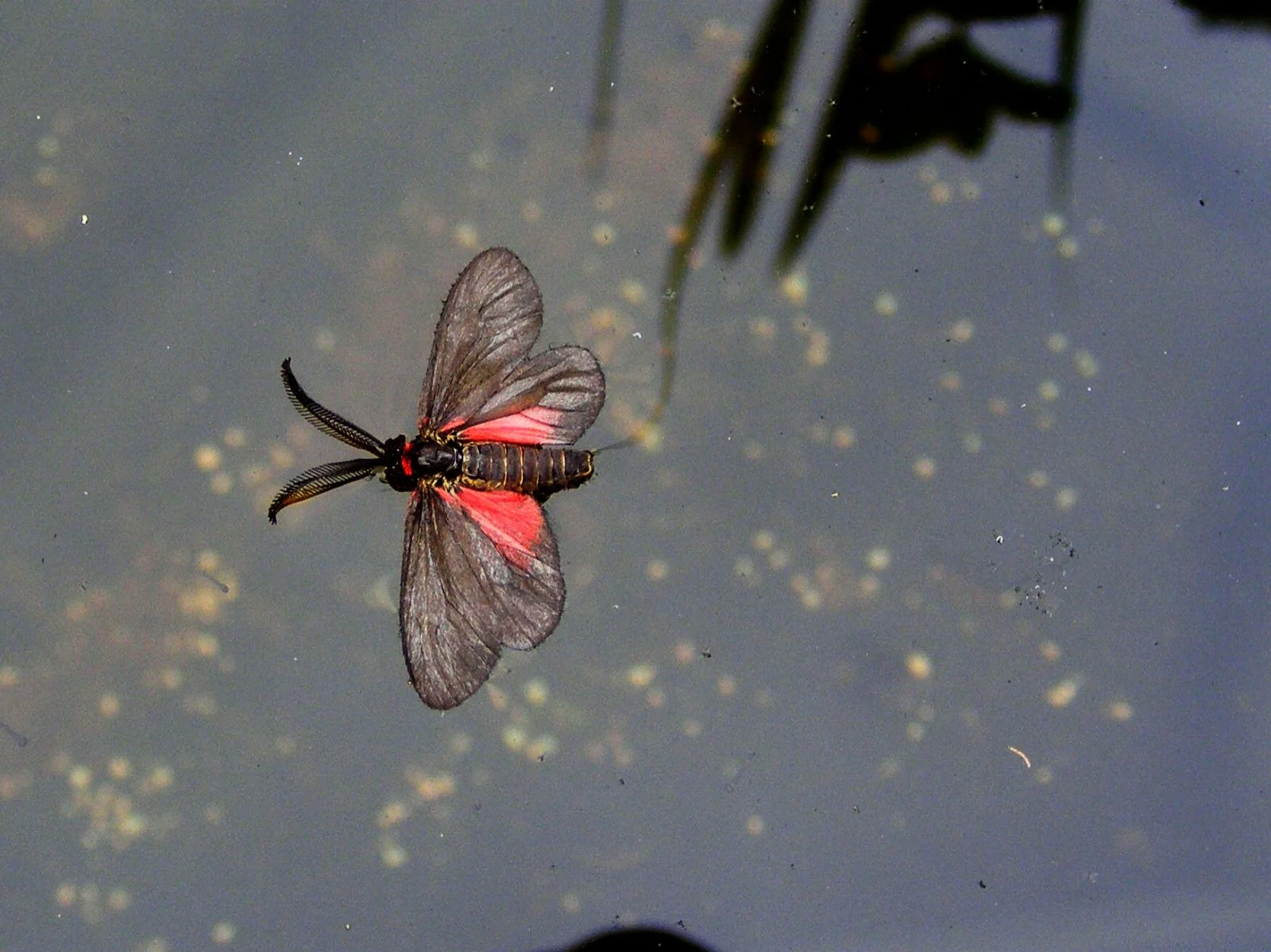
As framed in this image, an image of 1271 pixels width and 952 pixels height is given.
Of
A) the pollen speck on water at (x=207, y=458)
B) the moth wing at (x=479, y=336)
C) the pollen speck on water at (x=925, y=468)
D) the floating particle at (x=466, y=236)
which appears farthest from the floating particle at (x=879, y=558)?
the pollen speck on water at (x=207, y=458)

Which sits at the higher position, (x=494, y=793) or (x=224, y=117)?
(x=224, y=117)

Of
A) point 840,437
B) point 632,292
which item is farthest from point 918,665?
point 632,292

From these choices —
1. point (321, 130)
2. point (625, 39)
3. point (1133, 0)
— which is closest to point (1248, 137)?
point (1133, 0)

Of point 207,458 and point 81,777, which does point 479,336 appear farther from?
point 81,777

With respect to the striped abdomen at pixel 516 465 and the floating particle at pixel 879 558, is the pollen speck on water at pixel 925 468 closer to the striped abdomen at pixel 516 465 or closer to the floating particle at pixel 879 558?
the floating particle at pixel 879 558

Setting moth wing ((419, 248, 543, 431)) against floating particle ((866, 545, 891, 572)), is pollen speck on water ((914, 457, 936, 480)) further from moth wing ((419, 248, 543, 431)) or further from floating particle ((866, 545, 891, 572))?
moth wing ((419, 248, 543, 431))

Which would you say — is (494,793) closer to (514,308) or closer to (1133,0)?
(514,308)
